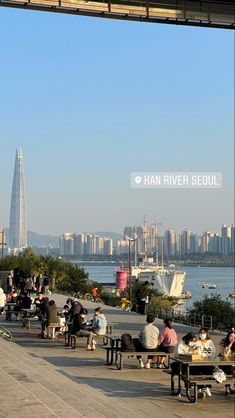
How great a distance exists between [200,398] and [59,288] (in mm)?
34978

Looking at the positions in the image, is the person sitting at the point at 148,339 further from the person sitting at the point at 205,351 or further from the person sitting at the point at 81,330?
the person sitting at the point at 81,330

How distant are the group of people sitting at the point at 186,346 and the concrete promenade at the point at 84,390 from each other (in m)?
0.39

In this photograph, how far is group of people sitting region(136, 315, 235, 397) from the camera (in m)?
10.8

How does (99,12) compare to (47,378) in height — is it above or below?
above

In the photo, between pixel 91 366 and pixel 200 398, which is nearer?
pixel 200 398

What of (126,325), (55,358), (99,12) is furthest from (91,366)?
(99,12)

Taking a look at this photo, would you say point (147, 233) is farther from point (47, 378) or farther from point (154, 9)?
point (47, 378)

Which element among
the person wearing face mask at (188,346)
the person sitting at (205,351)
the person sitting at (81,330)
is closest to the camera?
the person sitting at (205,351)

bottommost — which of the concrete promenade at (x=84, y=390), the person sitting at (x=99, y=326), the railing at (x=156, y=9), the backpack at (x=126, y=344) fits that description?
the concrete promenade at (x=84, y=390)

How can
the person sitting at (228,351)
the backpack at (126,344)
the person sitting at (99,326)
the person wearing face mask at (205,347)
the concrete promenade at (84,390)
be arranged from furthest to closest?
the person sitting at (99,326)
the backpack at (126,344)
the person wearing face mask at (205,347)
the person sitting at (228,351)
the concrete promenade at (84,390)

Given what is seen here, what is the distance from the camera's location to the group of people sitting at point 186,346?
35.6 ft

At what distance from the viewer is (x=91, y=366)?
13.5 m

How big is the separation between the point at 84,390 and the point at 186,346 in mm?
1969

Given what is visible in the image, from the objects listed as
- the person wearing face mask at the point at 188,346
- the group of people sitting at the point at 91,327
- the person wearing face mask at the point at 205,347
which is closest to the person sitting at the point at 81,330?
the group of people sitting at the point at 91,327
